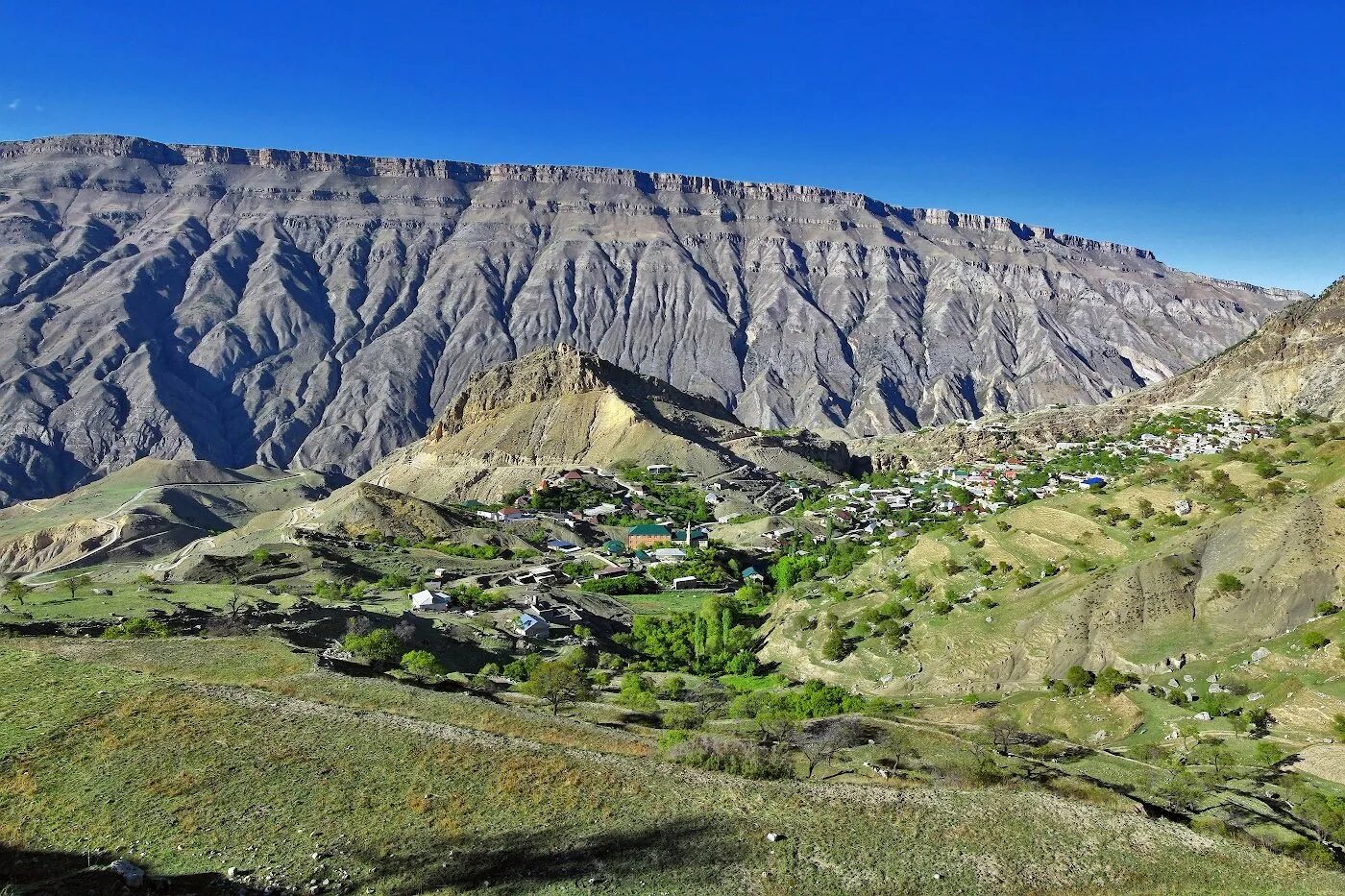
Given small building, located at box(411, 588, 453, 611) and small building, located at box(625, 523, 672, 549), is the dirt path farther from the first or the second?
small building, located at box(625, 523, 672, 549)

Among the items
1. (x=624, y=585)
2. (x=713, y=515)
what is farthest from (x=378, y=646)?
(x=713, y=515)

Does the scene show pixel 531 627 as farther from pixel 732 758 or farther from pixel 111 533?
pixel 111 533

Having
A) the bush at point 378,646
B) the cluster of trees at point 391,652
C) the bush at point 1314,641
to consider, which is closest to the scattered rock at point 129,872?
the cluster of trees at point 391,652

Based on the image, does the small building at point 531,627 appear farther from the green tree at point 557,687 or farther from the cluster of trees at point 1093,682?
the cluster of trees at point 1093,682

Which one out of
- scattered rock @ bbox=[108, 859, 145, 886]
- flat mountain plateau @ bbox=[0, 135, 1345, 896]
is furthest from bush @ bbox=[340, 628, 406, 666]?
scattered rock @ bbox=[108, 859, 145, 886]

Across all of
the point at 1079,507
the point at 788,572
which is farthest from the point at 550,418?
the point at 1079,507

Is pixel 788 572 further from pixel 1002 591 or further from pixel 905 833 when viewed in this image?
pixel 905 833
